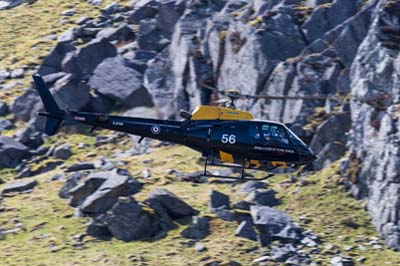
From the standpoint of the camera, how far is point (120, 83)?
6016 cm

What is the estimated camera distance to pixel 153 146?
53656 mm

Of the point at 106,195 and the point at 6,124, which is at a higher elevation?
the point at 106,195

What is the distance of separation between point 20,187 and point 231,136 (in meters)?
18.2

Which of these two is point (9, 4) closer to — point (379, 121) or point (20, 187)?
point (20, 187)

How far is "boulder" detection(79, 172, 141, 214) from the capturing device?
147 feet

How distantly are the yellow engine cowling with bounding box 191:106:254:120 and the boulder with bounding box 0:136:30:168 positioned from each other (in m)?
22.1

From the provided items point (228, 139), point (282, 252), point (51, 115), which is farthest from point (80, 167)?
point (228, 139)

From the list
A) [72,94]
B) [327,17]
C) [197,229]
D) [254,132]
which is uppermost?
[327,17]

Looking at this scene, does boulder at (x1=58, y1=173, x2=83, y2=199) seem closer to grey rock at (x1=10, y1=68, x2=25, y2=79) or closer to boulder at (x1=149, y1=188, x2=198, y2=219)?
boulder at (x1=149, y1=188, x2=198, y2=219)

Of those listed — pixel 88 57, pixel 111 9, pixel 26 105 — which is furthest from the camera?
pixel 111 9

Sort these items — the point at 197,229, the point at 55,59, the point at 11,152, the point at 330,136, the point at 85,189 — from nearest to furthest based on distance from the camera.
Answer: the point at 197,229, the point at 85,189, the point at 330,136, the point at 11,152, the point at 55,59

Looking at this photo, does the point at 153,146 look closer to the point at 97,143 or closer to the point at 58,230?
the point at 97,143

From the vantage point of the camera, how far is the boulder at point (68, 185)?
4744cm

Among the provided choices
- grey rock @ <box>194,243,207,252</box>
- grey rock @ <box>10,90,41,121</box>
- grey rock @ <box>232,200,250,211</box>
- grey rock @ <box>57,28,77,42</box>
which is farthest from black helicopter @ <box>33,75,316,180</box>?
grey rock @ <box>57,28,77,42</box>
